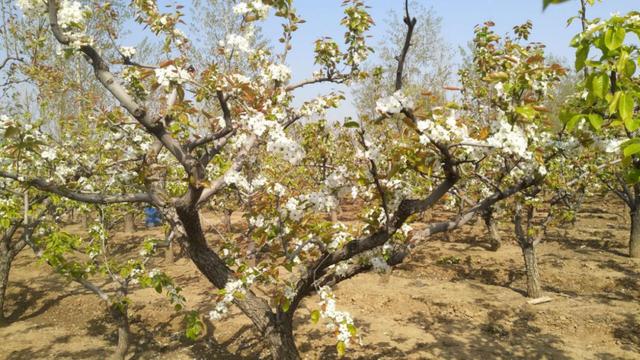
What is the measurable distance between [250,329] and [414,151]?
5.80 m

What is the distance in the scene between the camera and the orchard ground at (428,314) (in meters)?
6.77

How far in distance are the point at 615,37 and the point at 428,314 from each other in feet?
22.9

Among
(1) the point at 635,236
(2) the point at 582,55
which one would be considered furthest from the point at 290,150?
(1) the point at 635,236

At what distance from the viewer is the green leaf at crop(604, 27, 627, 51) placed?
1.91 meters

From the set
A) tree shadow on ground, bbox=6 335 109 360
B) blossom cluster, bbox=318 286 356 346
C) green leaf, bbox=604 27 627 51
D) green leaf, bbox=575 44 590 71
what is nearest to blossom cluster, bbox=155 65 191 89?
blossom cluster, bbox=318 286 356 346

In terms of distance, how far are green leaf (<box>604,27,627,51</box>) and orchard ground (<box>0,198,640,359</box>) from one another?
5.45 meters

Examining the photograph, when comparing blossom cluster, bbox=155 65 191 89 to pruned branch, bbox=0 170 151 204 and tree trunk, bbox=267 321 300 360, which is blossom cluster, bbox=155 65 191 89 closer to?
pruned branch, bbox=0 170 151 204

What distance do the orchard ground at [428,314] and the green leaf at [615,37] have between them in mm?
5449

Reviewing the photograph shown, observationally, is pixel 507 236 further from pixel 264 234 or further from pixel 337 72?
pixel 264 234

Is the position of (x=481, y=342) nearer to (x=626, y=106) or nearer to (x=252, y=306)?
(x=252, y=306)

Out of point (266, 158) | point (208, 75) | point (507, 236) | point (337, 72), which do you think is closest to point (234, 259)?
point (208, 75)

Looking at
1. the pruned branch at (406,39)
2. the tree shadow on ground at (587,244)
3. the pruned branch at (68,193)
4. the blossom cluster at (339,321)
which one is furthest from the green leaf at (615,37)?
the tree shadow on ground at (587,244)

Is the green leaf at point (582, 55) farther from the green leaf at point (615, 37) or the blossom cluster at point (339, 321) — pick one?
the blossom cluster at point (339, 321)

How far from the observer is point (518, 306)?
8.08 m
